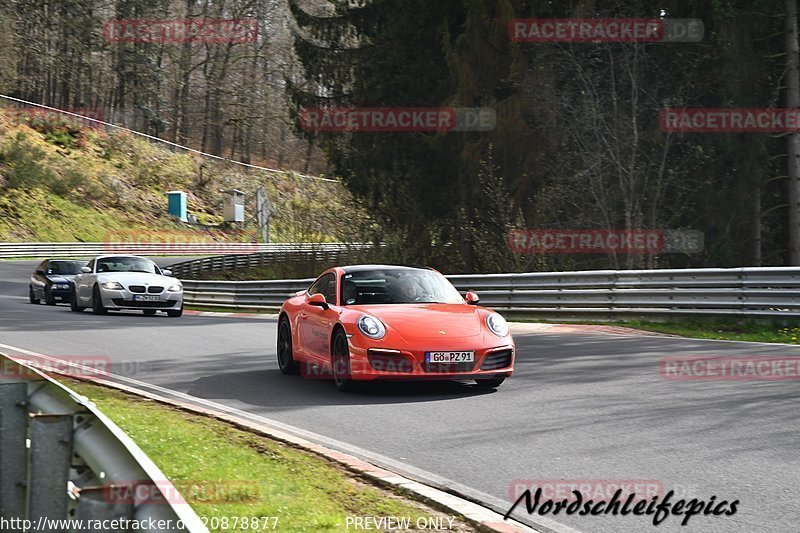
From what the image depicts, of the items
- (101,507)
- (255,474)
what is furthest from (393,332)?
(101,507)

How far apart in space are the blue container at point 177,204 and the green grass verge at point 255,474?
61.3 metres

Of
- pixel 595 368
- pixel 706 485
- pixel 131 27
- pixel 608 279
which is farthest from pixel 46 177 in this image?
pixel 706 485

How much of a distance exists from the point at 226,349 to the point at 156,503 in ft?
42.1

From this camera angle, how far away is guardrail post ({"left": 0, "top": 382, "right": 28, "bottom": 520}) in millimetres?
4871

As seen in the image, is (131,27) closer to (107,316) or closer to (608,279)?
(107,316)

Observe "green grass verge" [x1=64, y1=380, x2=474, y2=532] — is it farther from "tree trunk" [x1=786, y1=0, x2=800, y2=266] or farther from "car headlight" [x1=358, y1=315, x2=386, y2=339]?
"tree trunk" [x1=786, y1=0, x2=800, y2=266]

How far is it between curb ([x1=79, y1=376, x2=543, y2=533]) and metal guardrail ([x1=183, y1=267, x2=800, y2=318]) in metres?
10.7

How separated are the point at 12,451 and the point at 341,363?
262 inches

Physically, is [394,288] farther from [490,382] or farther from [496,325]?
[490,382]

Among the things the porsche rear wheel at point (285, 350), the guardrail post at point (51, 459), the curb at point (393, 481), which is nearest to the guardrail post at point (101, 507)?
the guardrail post at point (51, 459)

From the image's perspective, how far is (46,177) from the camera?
2477 inches

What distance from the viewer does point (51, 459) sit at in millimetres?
4387

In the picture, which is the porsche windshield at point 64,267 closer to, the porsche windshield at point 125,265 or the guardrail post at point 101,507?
the porsche windshield at point 125,265

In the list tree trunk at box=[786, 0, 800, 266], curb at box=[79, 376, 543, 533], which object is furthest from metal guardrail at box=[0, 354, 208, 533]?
tree trunk at box=[786, 0, 800, 266]
